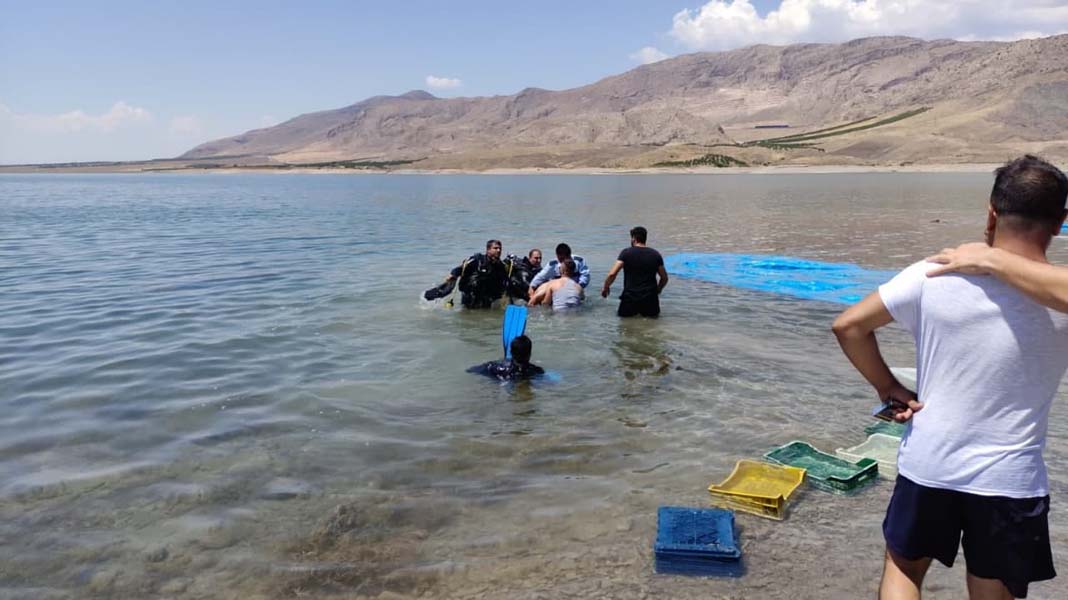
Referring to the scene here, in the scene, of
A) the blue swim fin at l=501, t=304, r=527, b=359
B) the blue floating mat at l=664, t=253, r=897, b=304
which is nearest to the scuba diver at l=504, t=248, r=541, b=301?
the blue swim fin at l=501, t=304, r=527, b=359

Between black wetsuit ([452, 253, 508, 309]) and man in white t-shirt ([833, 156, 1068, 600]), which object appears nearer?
man in white t-shirt ([833, 156, 1068, 600])

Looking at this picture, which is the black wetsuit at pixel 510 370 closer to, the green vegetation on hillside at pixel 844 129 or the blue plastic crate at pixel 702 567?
the blue plastic crate at pixel 702 567

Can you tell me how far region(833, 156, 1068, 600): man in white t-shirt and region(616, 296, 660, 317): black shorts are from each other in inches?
373

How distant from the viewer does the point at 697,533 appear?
5004mm

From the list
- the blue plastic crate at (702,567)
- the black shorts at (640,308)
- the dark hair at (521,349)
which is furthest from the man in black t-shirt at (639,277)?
the blue plastic crate at (702,567)

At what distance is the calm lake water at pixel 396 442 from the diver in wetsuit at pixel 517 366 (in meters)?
0.22

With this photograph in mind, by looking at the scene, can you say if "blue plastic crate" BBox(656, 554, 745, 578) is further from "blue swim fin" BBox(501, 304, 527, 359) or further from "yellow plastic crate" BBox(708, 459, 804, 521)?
"blue swim fin" BBox(501, 304, 527, 359)

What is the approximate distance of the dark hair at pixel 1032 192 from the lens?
107 inches

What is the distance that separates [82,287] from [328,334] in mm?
8308

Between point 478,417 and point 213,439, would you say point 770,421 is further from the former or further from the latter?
point 213,439

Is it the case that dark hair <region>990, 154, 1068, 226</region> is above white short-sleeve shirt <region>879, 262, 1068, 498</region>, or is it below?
above

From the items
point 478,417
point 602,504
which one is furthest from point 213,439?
point 602,504

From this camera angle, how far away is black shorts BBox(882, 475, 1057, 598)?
9.24ft

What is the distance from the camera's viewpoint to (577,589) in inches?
180
